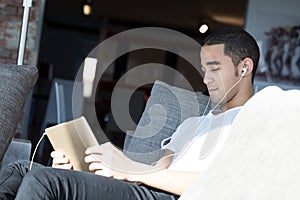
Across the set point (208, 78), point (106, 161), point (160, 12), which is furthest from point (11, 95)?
point (160, 12)

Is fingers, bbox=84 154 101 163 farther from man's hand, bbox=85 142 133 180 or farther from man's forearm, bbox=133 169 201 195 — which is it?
man's forearm, bbox=133 169 201 195

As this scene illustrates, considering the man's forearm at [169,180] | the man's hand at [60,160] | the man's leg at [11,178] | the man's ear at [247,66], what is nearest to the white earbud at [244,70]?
the man's ear at [247,66]

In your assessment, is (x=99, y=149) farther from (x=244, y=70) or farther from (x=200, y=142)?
(x=244, y=70)

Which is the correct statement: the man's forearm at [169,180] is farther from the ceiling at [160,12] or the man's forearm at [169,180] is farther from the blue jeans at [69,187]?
the ceiling at [160,12]

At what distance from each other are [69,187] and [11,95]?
48 centimetres

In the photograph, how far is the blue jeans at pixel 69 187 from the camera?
191cm

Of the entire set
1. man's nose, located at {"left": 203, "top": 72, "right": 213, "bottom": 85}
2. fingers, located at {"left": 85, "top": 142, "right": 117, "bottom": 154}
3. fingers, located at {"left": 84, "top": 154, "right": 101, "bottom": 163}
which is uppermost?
man's nose, located at {"left": 203, "top": 72, "right": 213, "bottom": 85}

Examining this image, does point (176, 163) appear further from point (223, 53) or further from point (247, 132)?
point (247, 132)

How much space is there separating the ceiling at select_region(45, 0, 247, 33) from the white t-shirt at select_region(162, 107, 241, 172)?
826cm

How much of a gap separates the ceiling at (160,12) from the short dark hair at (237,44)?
8.04 metres

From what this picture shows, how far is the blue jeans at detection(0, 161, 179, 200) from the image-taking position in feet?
6.27

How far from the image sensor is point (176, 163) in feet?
8.30

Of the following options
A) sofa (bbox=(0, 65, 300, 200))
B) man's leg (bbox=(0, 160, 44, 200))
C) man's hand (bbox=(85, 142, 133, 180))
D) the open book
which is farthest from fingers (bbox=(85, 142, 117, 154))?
sofa (bbox=(0, 65, 300, 200))

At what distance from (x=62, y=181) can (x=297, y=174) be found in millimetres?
745
